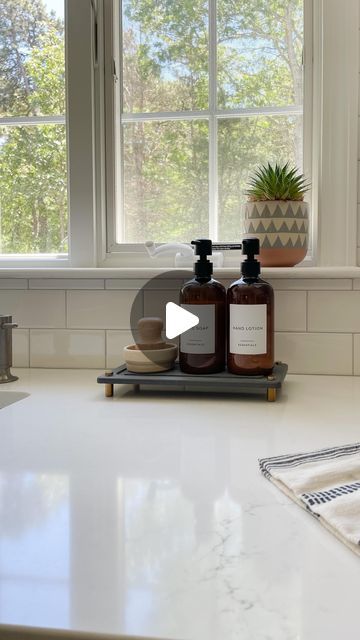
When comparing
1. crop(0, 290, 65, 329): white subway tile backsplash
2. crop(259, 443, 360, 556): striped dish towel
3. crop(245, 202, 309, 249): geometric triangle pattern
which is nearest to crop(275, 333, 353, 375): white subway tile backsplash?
crop(245, 202, 309, 249): geometric triangle pattern

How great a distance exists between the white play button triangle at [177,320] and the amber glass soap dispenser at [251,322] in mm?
84

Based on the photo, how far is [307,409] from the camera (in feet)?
3.91

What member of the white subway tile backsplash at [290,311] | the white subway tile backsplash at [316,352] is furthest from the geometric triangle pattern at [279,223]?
the white subway tile backsplash at [316,352]

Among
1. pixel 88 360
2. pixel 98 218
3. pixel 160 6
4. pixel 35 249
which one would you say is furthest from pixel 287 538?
pixel 160 6

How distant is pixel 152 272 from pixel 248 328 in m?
0.38

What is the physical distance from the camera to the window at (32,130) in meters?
1.80

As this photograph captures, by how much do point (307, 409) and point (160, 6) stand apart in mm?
1165

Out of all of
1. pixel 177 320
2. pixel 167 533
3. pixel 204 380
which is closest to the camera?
pixel 167 533

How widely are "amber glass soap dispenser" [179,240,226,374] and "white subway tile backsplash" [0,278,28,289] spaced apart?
1.68 feet

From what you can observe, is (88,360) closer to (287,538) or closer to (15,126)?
(15,126)

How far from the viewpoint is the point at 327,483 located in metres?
0.75

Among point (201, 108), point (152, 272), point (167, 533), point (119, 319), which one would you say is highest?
point (201, 108)

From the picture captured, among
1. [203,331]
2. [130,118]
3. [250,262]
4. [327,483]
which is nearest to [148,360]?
[203,331]

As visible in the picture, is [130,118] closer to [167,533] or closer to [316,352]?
[316,352]
